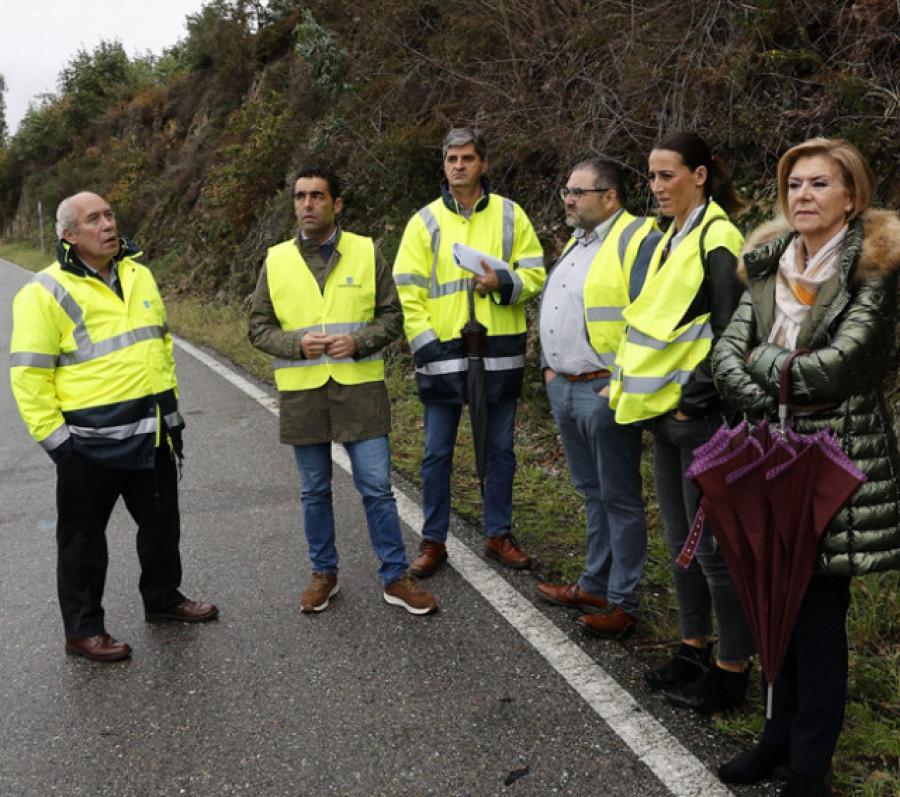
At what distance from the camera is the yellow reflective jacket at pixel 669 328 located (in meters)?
3.10

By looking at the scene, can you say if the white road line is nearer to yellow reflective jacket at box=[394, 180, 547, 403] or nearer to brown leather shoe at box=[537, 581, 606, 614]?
brown leather shoe at box=[537, 581, 606, 614]

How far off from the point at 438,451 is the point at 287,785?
2.09 meters

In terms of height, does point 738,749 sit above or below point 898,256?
below

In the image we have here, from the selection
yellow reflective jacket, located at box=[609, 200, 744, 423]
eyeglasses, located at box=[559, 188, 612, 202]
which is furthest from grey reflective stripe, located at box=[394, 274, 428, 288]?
yellow reflective jacket, located at box=[609, 200, 744, 423]

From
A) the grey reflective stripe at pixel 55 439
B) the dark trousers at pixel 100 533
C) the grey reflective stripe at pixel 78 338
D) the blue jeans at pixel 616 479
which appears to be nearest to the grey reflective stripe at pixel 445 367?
the blue jeans at pixel 616 479

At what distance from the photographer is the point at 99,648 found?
152 inches

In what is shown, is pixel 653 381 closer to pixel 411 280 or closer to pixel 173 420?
pixel 411 280

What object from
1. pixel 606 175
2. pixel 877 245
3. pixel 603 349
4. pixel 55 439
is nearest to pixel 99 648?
pixel 55 439

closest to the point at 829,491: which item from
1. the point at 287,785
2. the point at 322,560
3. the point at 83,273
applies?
the point at 287,785

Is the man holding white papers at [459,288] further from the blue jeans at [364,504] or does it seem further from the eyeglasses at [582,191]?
the eyeglasses at [582,191]

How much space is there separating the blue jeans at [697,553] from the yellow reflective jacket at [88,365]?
7.44 ft

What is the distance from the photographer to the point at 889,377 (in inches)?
187

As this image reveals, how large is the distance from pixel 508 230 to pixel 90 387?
84.9 inches

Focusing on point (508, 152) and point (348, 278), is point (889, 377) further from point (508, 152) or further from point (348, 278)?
point (508, 152)
